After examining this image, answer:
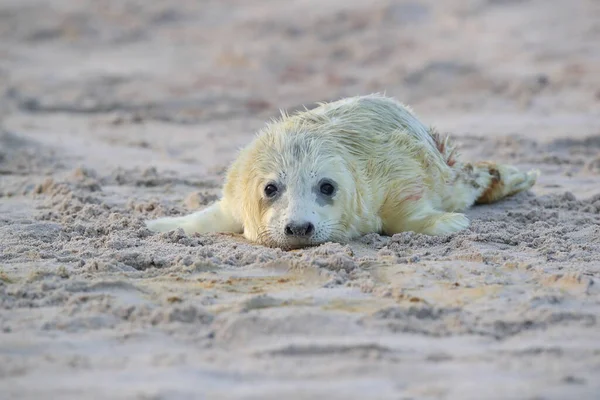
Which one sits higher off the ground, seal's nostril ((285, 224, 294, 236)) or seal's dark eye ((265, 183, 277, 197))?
seal's dark eye ((265, 183, 277, 197))

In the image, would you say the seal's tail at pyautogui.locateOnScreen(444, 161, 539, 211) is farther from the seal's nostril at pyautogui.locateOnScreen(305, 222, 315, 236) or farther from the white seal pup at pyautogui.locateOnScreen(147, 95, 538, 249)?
the seal's nostril at pyautogui.locateOnScreen(305, 222, 315, 236)

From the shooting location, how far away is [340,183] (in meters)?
6.36

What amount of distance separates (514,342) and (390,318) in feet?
1.91

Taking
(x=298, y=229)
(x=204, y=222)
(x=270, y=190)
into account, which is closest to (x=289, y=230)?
(x=298, y=229)

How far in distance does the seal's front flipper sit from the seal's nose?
845mm

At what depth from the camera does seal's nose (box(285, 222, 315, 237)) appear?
5.96m

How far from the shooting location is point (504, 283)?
16.6 feet

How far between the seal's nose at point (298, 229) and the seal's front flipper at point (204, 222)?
0.85 metres

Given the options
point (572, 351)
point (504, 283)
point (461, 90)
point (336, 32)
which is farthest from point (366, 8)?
point (572, 351)

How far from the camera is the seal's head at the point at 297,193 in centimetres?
607

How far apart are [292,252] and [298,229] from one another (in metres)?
0.20

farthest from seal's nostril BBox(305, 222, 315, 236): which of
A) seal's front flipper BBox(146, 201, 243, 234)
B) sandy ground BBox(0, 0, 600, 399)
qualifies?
seal's front flipper BBox(146, 201, 243, 234)

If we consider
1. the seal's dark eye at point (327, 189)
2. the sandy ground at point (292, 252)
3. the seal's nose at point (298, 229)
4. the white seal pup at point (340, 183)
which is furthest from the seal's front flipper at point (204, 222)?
the seal's nose at point (298, 229)

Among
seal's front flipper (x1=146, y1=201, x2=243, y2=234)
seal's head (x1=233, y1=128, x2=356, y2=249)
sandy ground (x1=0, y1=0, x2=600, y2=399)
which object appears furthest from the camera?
seal's front flipper (x1=146, y1=201, x2=243, y2=234)
